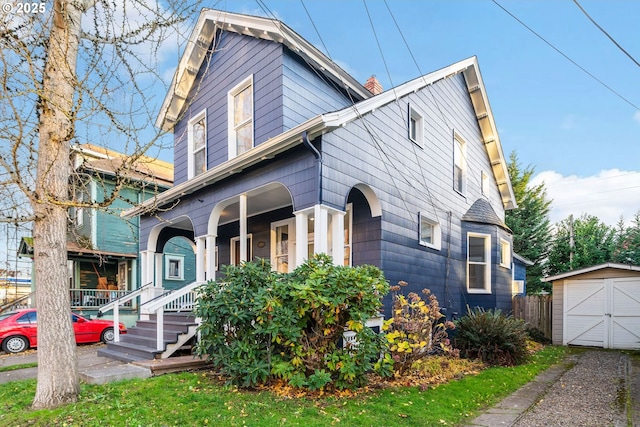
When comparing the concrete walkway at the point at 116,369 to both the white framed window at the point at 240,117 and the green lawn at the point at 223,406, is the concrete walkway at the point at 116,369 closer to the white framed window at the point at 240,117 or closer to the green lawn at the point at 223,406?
the green lawn at the point at 223,406

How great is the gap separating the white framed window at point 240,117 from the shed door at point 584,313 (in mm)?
10745

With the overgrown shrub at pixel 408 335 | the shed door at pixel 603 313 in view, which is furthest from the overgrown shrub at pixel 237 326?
the shed door at pixel 603 313

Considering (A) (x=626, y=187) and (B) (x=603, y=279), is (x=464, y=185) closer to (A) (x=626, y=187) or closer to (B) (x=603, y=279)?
(B) (x=603, y=279)

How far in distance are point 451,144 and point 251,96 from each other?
6247 millimetres

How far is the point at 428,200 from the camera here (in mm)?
10250

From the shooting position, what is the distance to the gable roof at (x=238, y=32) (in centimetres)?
843

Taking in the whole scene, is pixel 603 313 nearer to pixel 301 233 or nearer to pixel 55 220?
pixel 301 233

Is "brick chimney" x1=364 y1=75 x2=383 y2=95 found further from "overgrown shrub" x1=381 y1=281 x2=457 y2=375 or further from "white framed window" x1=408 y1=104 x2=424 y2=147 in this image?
"overgrown shrub" x1=381 y1=281 x2=457 y2=375

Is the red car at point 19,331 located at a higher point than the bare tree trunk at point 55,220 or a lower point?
lower

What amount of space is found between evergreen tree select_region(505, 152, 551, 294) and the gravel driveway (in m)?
14.6

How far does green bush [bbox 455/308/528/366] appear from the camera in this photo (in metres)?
8.80

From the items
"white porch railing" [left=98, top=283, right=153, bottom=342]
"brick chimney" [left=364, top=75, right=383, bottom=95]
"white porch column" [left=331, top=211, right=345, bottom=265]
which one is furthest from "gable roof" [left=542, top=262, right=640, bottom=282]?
"white porch railing" [left=98, top=283, right=153, bottom=342]

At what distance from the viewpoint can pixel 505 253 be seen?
527 inches

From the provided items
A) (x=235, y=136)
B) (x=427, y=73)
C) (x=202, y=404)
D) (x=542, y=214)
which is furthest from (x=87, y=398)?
(x=542, y=214)
